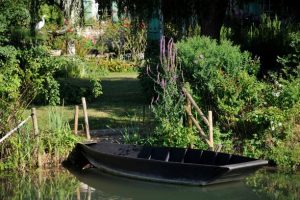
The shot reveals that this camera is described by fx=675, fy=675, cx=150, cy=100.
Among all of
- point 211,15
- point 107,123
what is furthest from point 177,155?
point 211,15

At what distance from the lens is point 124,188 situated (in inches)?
471

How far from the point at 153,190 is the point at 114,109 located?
7067 mm

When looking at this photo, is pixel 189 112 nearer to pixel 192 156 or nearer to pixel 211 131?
pixel 211 131

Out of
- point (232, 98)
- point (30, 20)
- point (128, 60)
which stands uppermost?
point (30, 20)

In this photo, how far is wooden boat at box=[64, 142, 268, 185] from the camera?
1120cm

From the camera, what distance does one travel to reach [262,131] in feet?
44.5

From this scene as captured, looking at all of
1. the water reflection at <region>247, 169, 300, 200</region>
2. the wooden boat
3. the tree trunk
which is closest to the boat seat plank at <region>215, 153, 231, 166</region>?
the wooden boat

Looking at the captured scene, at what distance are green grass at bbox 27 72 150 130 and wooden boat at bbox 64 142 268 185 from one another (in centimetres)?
183

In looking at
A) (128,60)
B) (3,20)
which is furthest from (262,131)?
(128,60)

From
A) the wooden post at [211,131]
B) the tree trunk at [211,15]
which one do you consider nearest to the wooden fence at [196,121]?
the wooden post at [211,131]

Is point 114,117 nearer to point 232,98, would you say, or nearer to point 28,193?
point 232,98

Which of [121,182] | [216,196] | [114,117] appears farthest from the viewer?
[114,117]

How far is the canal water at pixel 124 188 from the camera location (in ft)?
37.3

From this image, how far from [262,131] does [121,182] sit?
124 inches
